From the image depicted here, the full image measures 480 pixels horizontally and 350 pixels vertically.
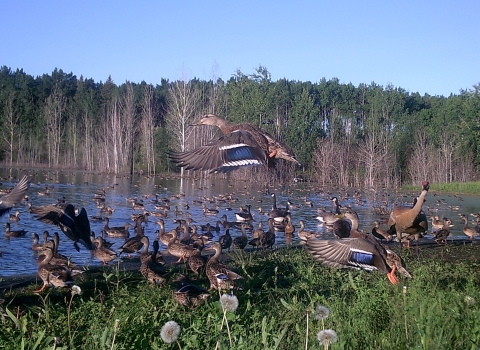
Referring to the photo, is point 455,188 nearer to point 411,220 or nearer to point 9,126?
point 411,220

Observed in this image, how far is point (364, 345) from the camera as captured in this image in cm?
429

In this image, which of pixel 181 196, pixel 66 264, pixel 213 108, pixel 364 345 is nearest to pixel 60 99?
pixel 213 108

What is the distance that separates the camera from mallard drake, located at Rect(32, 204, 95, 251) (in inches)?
269

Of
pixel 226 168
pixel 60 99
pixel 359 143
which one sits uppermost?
pixel 60 99

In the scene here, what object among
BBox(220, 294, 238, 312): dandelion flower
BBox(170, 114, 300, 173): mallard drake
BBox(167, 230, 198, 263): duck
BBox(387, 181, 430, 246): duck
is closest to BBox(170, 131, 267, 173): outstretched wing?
BBox(170, 114, 300, 173): mallard drake

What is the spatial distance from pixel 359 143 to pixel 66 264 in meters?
38.9

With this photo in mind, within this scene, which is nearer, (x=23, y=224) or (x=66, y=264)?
(x=66, y=264)

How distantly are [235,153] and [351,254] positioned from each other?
185 centimetres

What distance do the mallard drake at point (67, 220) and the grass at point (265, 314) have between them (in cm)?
66

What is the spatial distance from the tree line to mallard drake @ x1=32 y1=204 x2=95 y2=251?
88.5ft

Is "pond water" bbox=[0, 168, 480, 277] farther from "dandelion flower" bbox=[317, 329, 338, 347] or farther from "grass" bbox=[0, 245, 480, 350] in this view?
"dandelion flower" bbox=[317, 329, 338, 347]

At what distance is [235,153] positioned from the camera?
6.92m

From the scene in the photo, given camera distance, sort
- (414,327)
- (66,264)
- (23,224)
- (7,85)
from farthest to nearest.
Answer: (7,85) → (23,224) → (66,264) → (414,327)

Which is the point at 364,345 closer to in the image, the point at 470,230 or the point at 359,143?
the point at 470,230
